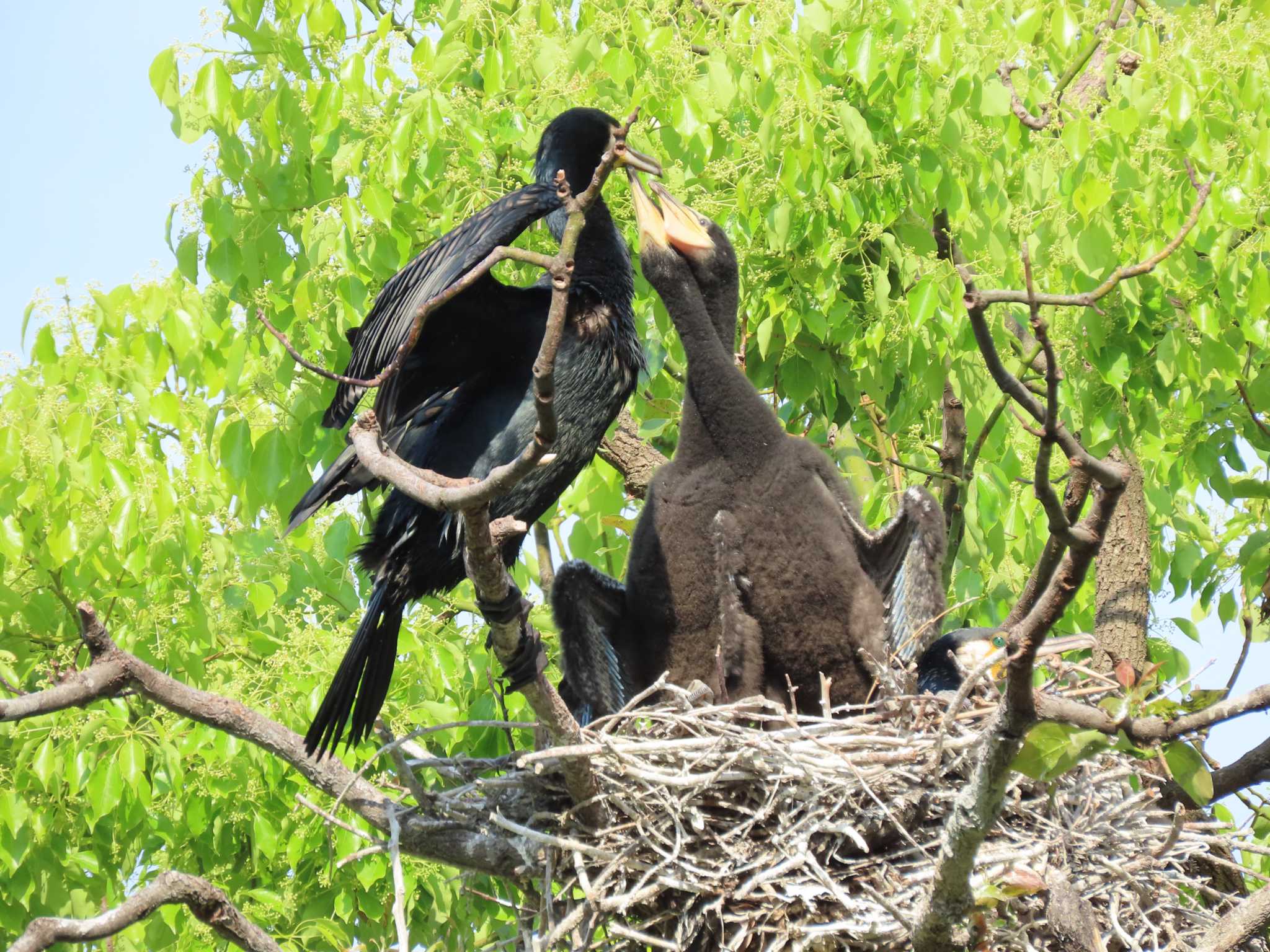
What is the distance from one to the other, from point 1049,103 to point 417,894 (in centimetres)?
407

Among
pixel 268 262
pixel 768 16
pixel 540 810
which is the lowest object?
pixel 540 810

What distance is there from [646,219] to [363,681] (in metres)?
1.74

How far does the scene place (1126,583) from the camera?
498cm

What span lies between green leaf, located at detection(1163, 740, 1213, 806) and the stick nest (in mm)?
1013

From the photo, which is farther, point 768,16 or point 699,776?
point 768,16

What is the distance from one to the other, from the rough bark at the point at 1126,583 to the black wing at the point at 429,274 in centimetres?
230

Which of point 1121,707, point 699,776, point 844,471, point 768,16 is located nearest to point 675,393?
point 844,471

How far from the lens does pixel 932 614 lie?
Result: 4336 millimetres

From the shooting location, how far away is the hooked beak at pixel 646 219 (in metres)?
4.57

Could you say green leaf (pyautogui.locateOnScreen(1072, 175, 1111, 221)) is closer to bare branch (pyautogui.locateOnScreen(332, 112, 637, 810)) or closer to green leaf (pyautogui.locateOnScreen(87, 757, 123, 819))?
bare branch (pyautogui.locateOnScreen(332, 112, 637, 810))

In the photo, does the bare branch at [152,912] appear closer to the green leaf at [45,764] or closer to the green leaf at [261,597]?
the green leaf at [45,764]

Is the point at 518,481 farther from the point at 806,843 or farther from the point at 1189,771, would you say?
the point at 806,843

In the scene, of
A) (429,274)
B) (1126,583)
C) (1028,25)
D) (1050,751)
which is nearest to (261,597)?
(429,274)

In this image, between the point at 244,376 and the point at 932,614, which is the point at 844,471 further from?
the point at 244,376
